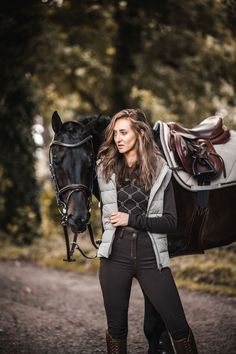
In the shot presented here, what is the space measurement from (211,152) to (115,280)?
1.71 meters

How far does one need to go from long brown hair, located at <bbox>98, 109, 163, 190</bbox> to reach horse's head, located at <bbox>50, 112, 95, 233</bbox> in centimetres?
26

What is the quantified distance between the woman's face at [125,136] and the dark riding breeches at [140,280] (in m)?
0.53

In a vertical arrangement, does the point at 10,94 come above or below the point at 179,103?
above

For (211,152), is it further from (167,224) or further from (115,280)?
(115,280)

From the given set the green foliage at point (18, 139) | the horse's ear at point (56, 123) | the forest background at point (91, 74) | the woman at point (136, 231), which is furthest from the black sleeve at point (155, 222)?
the green foliage at point (18, 139)

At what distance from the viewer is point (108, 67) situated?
13180 mm

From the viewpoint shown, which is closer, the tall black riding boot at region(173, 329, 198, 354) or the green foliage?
the tall black riding boot at region(173, 329, 198, 354)

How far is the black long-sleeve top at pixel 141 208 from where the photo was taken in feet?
8.82

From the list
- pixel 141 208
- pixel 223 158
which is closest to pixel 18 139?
pixel 223 158

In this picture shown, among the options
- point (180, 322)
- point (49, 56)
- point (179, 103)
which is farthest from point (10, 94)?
point (180, 322)

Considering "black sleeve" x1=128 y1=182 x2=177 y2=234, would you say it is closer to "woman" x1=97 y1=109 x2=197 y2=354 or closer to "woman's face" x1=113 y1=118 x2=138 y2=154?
"woman" x1=97 y1=109 x2=197 y2=354

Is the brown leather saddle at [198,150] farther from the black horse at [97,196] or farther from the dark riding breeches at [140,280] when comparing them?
the dark riding breeches at [140,280]

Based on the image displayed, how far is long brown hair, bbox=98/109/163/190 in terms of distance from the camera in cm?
278

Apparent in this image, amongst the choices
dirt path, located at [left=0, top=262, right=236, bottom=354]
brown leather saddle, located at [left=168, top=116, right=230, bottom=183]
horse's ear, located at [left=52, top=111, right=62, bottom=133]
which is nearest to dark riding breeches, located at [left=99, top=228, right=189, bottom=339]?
horse's ear, located at [left=52, top=111, right=62, bottom=133]
